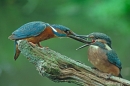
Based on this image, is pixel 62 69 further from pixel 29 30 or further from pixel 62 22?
pixel 62 22

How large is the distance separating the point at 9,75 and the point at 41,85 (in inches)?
58.6

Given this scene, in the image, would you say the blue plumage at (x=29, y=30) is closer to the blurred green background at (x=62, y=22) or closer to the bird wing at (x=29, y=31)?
the bird wing at (x=29, y=31)

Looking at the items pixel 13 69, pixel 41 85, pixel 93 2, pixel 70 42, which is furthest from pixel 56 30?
pixel 41 85

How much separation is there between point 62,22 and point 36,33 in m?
3.27

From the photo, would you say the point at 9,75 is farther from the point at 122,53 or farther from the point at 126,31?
the point at 126,31

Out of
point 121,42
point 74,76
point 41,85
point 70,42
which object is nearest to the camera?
point 74,76

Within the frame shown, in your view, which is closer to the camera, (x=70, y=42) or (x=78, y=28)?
(x=78, y=28)

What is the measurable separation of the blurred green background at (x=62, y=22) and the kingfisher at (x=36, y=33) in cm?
42

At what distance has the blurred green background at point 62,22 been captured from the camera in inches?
250

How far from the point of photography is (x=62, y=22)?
946 cm

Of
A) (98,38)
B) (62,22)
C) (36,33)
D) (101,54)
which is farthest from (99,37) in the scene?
(62,22)

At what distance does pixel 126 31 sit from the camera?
21.0 feet

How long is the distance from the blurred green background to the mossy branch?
0.84m

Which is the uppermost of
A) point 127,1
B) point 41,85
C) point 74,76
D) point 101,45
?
point 41,85
